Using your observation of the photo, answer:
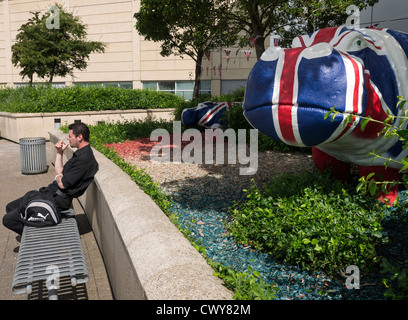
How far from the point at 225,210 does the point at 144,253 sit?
7.69ft

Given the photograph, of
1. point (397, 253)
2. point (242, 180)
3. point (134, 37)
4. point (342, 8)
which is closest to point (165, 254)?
point (397, 253)

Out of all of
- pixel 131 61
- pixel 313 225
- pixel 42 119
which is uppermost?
pixel 131 61

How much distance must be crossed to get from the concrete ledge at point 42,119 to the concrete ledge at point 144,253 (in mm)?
10441

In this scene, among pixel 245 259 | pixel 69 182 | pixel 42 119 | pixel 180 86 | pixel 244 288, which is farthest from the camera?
pixel 180 86

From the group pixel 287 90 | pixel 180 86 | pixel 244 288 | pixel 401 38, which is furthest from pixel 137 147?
pixel 180 86

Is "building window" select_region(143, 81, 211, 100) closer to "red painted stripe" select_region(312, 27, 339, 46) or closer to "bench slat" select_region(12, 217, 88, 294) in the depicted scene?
"red painted stripe" select_region(312, 27, 339, 46)

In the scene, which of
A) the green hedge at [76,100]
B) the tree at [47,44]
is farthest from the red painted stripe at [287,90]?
the tree at [47,44]

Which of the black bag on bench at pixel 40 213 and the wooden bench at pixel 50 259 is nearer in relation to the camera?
the wooden bench at pixel 50 259

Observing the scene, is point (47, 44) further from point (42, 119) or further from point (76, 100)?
point (42, 119)

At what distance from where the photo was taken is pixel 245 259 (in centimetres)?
370

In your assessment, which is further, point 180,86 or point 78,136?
point 180,86

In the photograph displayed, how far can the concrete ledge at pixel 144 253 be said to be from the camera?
7.74 feet

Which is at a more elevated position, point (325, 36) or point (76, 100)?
point (325, 36)

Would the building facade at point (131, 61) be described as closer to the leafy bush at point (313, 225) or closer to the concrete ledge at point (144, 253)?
the leafy bush at point (313, 225)
